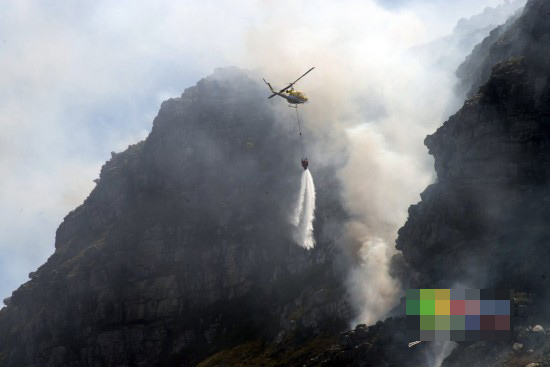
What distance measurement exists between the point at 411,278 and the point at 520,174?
133ft

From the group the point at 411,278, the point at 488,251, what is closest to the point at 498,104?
the point at 488,251

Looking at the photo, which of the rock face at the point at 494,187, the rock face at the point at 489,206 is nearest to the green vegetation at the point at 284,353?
the rock face at the point at 489,206

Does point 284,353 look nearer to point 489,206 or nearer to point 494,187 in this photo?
point 489,206

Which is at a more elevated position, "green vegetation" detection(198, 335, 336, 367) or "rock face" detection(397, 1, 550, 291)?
A: "rock face" detection(397, 1, 550, 291)

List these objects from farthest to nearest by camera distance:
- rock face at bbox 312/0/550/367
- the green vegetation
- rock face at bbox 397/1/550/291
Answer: the green vegetation, rock face at bbox 397/1/550/291, rock face at bbox 312/0/550/367

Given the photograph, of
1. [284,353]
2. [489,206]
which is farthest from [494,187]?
[284,353]

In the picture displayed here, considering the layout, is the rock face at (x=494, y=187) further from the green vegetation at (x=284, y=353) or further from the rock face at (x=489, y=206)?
the green vegetation at (x=284, y=353)

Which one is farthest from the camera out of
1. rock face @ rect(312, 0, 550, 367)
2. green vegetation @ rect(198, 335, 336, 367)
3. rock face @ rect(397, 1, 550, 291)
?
green vegetation @ rect(198, 335, 336, 367)

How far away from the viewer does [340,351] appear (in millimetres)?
154500

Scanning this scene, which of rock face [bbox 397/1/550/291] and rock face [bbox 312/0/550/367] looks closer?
rock face [bbox 312/0/550/367]

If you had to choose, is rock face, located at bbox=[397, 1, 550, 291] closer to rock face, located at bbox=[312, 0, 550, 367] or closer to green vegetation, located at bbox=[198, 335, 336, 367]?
rock face, located at bbox=[312, 0, 550, 367]

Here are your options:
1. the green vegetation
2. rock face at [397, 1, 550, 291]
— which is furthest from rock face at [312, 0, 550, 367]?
the green vegetation

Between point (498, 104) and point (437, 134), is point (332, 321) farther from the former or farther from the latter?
point (498, 104)

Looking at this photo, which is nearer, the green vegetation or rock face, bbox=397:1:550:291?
rock face, bbox=397:1:550:291
